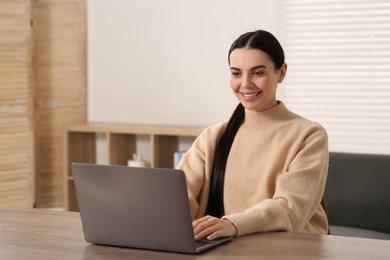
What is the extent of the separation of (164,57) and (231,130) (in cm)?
267

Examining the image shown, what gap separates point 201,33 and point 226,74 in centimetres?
32

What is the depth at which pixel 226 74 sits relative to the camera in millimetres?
5246

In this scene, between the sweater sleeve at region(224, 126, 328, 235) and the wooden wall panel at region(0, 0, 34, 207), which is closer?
the sweater sleeve at region(224, 126, 328, 235)

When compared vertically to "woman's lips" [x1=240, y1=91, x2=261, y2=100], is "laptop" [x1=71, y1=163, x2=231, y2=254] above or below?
below

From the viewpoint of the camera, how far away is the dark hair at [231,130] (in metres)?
2.75

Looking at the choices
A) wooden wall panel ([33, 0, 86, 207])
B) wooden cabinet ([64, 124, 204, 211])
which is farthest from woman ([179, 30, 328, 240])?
wooden wall panel ([33, 0, 86, 207])

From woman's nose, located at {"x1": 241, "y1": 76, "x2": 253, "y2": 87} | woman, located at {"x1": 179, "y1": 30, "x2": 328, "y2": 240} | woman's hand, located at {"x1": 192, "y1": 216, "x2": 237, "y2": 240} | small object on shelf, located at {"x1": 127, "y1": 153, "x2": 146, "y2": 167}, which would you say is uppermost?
woman's nose, located at {"x1": 241, "y1": 76, "x2": 253, "y2": 87}

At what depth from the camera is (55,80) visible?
18.8 ft

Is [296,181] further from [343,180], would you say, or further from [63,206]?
[63,206]

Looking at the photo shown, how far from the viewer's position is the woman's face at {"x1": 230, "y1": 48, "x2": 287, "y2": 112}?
2.73 meters

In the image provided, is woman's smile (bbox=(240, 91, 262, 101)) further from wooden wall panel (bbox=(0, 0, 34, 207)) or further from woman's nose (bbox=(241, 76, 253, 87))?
wooden wall panel (bbox=(0, 0, 34, 207))

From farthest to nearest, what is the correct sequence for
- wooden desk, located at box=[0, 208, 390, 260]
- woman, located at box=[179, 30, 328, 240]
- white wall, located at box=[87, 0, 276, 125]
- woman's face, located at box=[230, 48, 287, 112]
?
white wall, located at box=[87, 0, 276, 125] < woman's face, located at box=[230, 48, 287, 112] < woman, located at box=[179, 30, 328, 240] < wooden desk, located at box=[0, 208, 390, 260]

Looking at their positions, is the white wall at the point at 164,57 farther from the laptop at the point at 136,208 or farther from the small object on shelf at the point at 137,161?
the laptop at the point at 136,208

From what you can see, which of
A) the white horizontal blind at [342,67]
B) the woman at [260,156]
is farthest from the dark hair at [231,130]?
the white horizontal blind at [342,67]
